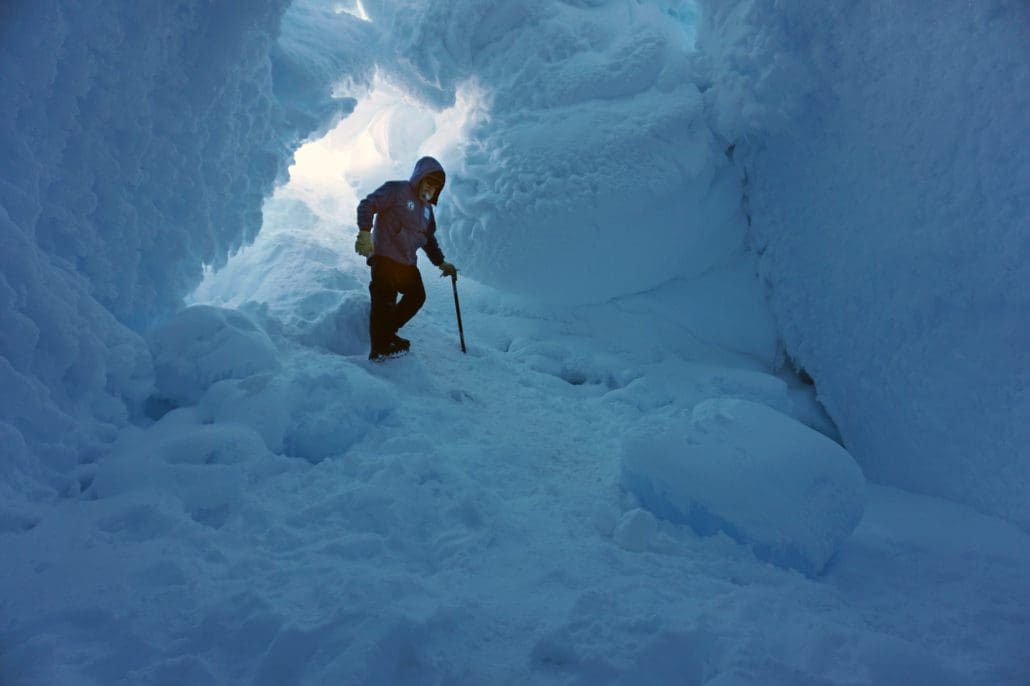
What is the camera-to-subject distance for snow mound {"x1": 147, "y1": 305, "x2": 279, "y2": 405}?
2.90m

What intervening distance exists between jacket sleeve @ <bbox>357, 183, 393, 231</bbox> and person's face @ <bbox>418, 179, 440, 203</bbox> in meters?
0.25

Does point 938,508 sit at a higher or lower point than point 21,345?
higher

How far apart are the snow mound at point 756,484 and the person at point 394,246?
2.05 meters

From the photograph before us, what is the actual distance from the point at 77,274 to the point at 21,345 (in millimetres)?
637

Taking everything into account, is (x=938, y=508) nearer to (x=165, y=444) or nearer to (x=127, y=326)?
(x=165, y=444)

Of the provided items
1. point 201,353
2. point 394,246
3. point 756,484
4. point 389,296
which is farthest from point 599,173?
point 201,353

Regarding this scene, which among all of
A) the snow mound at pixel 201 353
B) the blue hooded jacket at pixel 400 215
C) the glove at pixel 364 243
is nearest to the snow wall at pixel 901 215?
the blue hooded jacket at pixel 400 215

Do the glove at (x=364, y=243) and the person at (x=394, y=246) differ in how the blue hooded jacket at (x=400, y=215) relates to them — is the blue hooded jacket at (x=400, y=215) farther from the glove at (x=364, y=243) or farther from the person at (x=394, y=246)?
the glove at (x=364, y=243)

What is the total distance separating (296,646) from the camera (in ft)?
5.03

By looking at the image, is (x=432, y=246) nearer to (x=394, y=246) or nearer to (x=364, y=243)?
(x=394, y=246)

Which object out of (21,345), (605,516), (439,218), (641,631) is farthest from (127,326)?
(439,218)

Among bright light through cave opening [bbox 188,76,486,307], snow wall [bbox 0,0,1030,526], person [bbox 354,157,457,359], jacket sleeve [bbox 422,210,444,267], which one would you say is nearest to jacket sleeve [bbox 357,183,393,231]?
person [bbox 354,157,457,359]

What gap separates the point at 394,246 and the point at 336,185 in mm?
4780

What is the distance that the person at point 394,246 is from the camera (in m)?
4.07
